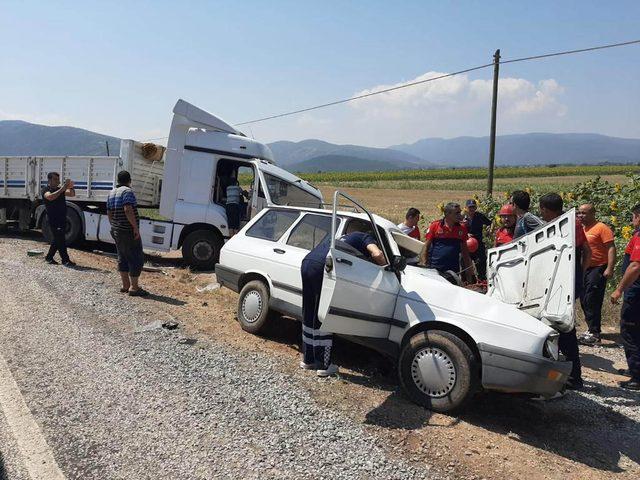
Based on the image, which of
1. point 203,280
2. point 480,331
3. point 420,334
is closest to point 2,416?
point 420,334

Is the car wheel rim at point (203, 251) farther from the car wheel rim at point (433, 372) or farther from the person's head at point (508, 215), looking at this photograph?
the car wheel rim at point (433, 372)

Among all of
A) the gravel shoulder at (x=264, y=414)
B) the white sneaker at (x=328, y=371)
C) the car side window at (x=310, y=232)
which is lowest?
the gravel shoulder at (x=264, y=414)

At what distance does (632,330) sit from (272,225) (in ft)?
13.4

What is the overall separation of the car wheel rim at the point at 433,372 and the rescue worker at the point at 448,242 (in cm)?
206

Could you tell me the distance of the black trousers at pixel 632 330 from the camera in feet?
17.1

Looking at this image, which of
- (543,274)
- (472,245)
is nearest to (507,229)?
(472,245)

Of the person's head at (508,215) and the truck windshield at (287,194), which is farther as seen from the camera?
the truck windshield at (287,194)

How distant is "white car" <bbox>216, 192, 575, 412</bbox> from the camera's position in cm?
412

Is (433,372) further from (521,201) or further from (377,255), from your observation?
(521,201)

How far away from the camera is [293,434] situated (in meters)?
3.78

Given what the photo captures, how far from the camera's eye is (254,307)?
241 inches

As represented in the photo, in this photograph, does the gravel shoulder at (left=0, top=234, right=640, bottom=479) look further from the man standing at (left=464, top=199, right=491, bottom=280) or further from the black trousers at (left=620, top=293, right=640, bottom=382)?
the man standing at (left=464, top=199, right=491, bottom=280)

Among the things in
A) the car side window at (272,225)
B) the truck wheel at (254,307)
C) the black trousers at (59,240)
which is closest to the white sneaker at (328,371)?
the truck wheel at (254,307)

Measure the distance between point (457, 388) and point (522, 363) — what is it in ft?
1.83
